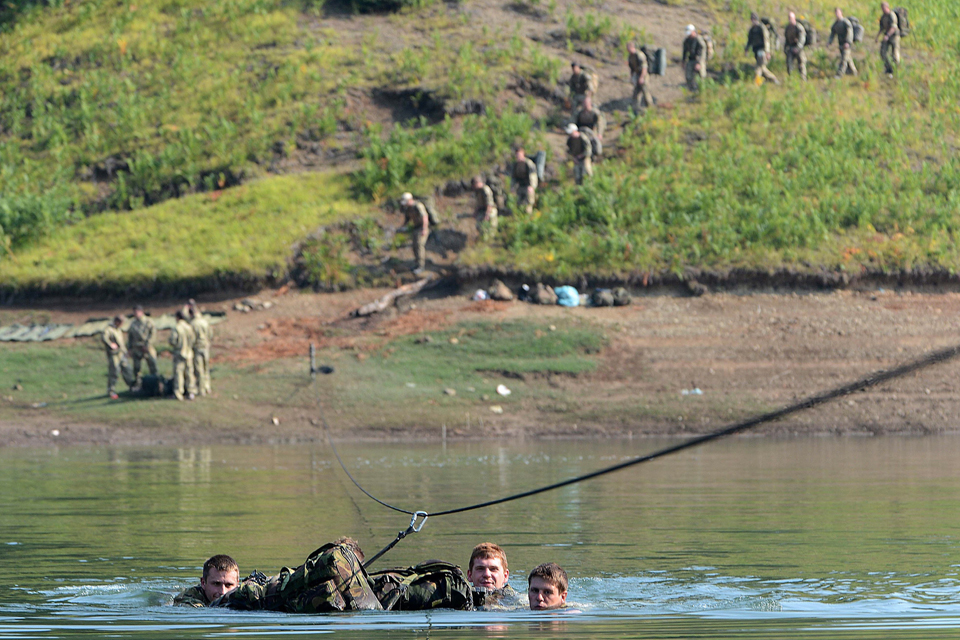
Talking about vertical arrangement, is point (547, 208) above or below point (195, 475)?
above

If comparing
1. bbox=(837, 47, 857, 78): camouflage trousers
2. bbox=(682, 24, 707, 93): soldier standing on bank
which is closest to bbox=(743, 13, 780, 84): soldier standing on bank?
bbox=(682, 24, 707, 93): soldier standing on bank

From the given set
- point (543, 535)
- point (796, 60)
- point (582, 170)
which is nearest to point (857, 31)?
point (796, 60)

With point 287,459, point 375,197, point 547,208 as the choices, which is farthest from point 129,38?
point 287,459

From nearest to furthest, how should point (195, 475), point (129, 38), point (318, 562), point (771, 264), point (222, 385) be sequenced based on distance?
point (318, 562), point (195, 475), point (222, 385), point (771, 264), point (129, 38)

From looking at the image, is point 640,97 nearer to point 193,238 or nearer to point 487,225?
point 487,225

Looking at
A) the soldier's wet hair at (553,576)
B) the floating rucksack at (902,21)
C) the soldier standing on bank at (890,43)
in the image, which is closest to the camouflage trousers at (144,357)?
the soldier's wet hair at (553,576)

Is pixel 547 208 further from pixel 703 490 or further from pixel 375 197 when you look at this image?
pixel 703 490

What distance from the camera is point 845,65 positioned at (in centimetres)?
4578

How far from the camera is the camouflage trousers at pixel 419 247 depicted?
3572cm

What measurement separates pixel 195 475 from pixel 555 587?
461 inches

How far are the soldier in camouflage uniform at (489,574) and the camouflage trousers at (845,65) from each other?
129ft

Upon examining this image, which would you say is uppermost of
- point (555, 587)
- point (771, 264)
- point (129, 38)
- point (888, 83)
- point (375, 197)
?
point (129, 38)

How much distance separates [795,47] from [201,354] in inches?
1012

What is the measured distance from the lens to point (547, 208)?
123ft
